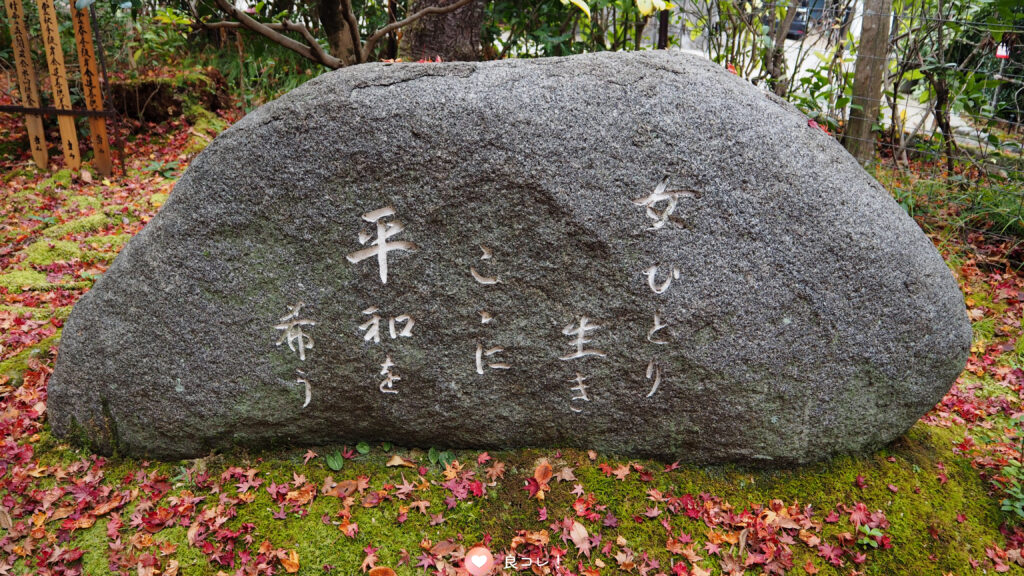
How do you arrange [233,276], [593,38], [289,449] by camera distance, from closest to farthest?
[233,276] < [289,449] < [593,38]

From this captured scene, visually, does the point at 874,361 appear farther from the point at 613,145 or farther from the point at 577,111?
the point at 577,111

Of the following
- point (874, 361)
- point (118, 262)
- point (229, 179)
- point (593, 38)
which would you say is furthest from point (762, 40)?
point (118, 262)

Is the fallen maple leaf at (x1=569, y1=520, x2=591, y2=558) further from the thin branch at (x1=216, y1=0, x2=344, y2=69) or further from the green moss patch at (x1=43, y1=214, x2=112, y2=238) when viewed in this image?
the green moss patch at (x1=43, y1=214, x2=112, y2=238)

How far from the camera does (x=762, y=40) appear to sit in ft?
22.4

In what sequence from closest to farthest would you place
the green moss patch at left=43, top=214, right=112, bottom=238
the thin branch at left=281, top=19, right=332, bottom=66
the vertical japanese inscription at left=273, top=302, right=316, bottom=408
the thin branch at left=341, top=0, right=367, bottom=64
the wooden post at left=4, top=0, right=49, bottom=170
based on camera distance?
1. the vertical japanese inscription at left=273, top=302, right=316, bottom=408
2. the thin branch at left=281, top=19, right=332, bottom=66
3. the thin branch at left=341, top=0, right=367, bottom=64
4. the green moss patch at left=43, top=214, right=112, bottom=238
5. the wooden post at left=4, top=0, right=49, bottom=170

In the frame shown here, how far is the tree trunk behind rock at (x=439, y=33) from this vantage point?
5.27 m

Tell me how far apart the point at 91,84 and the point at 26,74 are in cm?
60

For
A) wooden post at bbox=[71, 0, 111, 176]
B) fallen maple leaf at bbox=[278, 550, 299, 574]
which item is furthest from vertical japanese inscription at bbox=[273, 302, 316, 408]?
wooden post at bbox=[71, 0, 111, 176]

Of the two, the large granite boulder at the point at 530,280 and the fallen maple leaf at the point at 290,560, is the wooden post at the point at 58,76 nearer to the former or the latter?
the large granite boulder at the point at 530,280

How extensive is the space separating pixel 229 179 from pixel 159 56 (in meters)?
7.56

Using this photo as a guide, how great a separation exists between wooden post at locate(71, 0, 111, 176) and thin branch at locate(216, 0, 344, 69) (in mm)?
3742

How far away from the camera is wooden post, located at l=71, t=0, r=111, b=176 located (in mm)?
6266

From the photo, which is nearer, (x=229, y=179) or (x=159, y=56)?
(x=229, y=179)

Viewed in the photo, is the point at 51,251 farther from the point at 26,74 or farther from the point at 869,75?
the point at 869,75
